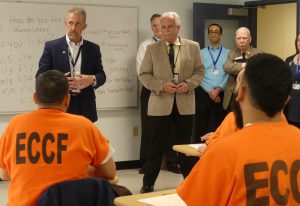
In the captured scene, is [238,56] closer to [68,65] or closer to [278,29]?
[278,29]

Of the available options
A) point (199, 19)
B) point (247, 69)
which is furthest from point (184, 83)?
point (247, 69)

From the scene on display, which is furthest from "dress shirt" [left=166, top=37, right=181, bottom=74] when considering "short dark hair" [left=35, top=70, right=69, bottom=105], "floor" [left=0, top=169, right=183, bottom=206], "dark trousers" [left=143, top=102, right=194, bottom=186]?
"short dark hair" [left=35, top=70, right=69, bottom=105]

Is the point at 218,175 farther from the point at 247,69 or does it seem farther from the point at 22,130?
the point at 22,130

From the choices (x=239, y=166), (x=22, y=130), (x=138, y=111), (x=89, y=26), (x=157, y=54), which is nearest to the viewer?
(x=239, y=166)

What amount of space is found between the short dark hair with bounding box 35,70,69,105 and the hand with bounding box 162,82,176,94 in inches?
81.8

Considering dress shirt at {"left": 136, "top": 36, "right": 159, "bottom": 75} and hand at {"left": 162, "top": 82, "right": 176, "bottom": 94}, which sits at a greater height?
dress shirt at {"left": 136, "top": 36, "right": 159, "bottom": 75}

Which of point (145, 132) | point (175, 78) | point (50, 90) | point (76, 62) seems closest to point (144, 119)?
point (145, 132)

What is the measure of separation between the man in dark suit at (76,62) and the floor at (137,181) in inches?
50.8

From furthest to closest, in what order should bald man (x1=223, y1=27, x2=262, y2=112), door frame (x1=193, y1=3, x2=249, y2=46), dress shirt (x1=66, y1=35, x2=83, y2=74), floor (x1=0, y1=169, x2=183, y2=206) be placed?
door frame (x1=193, y1=3, x2=249, y2=46) → bald man (x1=223, y1=27, x2=262, y2=112) → floor (x1=0, y1=169, x2=183, y2=206) → dress shirt (x1=66, y1=35, x2=83, y2=74)

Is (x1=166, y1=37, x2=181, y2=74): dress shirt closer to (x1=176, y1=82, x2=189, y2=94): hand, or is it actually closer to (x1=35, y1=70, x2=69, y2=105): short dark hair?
(x1=176, y1=82, x2=189, y2=94): hand

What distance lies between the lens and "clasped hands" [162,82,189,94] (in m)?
4.32

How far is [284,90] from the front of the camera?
4.55 ft

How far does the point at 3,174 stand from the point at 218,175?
4.12 feet

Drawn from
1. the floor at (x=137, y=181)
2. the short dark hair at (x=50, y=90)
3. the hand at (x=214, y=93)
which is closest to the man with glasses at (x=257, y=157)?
the short dark hair at (x=50, y=90)
